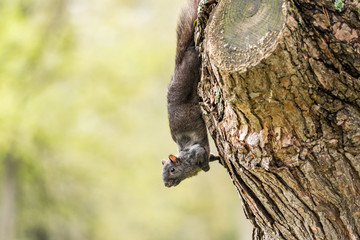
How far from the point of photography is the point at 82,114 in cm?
876

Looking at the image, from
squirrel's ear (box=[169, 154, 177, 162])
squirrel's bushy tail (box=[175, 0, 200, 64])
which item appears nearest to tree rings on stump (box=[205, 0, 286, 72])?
squirrel's bushy tail (box=[175, 0, 200, 64])

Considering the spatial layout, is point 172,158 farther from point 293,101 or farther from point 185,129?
point 293,101

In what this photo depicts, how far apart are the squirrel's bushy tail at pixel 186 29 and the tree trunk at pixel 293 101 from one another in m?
0.79

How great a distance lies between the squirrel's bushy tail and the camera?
2.67 metres

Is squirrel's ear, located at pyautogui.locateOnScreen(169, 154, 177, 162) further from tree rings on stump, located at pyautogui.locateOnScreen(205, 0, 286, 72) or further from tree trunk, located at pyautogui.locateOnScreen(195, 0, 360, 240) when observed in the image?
tree rings on stump, located at pyautogui.locateOnScreen(205, 0, 286, 72)

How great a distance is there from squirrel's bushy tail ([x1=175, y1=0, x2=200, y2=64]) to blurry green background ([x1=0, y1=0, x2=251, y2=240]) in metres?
5.48

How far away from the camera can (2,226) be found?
369 inches

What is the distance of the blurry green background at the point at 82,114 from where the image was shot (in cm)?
859

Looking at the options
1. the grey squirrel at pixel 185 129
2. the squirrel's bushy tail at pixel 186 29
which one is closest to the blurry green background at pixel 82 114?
the grey squirrel at pixel 185 129

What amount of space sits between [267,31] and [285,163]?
1.83 feet

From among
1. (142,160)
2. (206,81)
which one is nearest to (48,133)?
(142,160)

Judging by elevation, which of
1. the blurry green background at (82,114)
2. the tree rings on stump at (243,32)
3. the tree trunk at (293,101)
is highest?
the blurry green background at (82,114)

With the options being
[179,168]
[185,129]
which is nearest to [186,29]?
[185,129]

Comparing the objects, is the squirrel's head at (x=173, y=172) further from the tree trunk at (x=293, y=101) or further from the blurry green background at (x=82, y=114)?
the blurry green background at (x=82, y=114)
